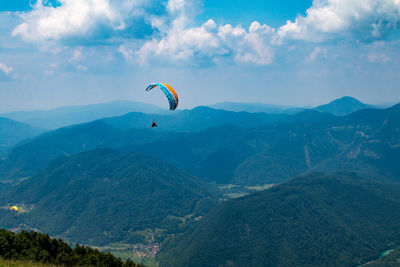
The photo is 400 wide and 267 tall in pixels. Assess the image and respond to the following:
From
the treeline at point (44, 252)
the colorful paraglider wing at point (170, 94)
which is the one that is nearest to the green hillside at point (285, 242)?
the treeline at point (44, 252)

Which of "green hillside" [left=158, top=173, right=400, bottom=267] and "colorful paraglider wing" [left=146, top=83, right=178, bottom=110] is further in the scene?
"green hillside" [left=158, top=173, right=400, bottom=267]

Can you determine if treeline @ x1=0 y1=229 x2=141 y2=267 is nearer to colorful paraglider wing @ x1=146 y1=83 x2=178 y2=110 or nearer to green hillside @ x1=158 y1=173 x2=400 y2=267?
colorful paraglider wing @ x1=146 y1=83 x2=178 y2=110

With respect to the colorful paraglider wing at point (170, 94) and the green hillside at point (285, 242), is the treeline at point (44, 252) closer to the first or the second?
the colorful paraglider wing at point (170, 94)

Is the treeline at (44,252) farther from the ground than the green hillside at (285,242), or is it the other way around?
the treeline at (44,252)

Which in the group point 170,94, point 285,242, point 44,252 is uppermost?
point 170,94

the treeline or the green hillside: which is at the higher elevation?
the treeline

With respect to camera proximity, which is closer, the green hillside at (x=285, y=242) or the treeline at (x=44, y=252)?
the treeline at (x=44, y=252)

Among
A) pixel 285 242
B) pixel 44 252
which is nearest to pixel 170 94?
pixel 44 252

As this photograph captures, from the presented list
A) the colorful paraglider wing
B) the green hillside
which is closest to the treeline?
the colorful paraglider wing

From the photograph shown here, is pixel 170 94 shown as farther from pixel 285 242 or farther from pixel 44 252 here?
pixel 285 242

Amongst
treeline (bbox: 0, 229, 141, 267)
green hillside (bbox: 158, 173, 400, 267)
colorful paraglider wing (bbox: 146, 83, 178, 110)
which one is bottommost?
green hillside (bbox: 158, 173, 400, 267)
